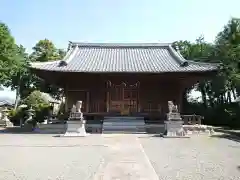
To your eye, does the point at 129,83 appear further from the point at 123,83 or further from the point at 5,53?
the point at 5,53

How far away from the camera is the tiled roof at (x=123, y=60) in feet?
59.1

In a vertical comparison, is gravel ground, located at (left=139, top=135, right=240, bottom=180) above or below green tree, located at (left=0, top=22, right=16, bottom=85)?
below

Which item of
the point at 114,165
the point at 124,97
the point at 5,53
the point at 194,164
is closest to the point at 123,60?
the point at 124,97

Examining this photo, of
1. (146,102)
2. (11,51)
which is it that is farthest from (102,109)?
(11,51)

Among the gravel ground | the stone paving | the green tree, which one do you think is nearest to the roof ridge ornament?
the gravel ground

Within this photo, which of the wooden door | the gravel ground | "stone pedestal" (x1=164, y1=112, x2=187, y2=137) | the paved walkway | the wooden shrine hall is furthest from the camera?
the wooden door

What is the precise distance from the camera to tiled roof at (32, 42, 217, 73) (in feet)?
59.1

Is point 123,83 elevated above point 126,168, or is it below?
above

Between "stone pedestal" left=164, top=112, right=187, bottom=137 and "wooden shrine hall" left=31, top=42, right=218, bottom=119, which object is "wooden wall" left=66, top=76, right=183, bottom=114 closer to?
"wooden shrine hall" left=31, top=42, right=218, bottom=119

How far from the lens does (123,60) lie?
21109 millimetres

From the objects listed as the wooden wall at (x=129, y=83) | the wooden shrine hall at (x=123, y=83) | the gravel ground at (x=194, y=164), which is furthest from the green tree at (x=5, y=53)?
the gravel ground at (x=194, y=164)

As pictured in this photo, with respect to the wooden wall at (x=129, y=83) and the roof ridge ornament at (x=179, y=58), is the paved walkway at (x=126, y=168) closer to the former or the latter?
the wooden wall at (x=129, y=83)

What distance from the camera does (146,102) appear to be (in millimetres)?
19172

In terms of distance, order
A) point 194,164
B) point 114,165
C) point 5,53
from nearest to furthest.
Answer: point 114,165
point 194,164
point 5,53
